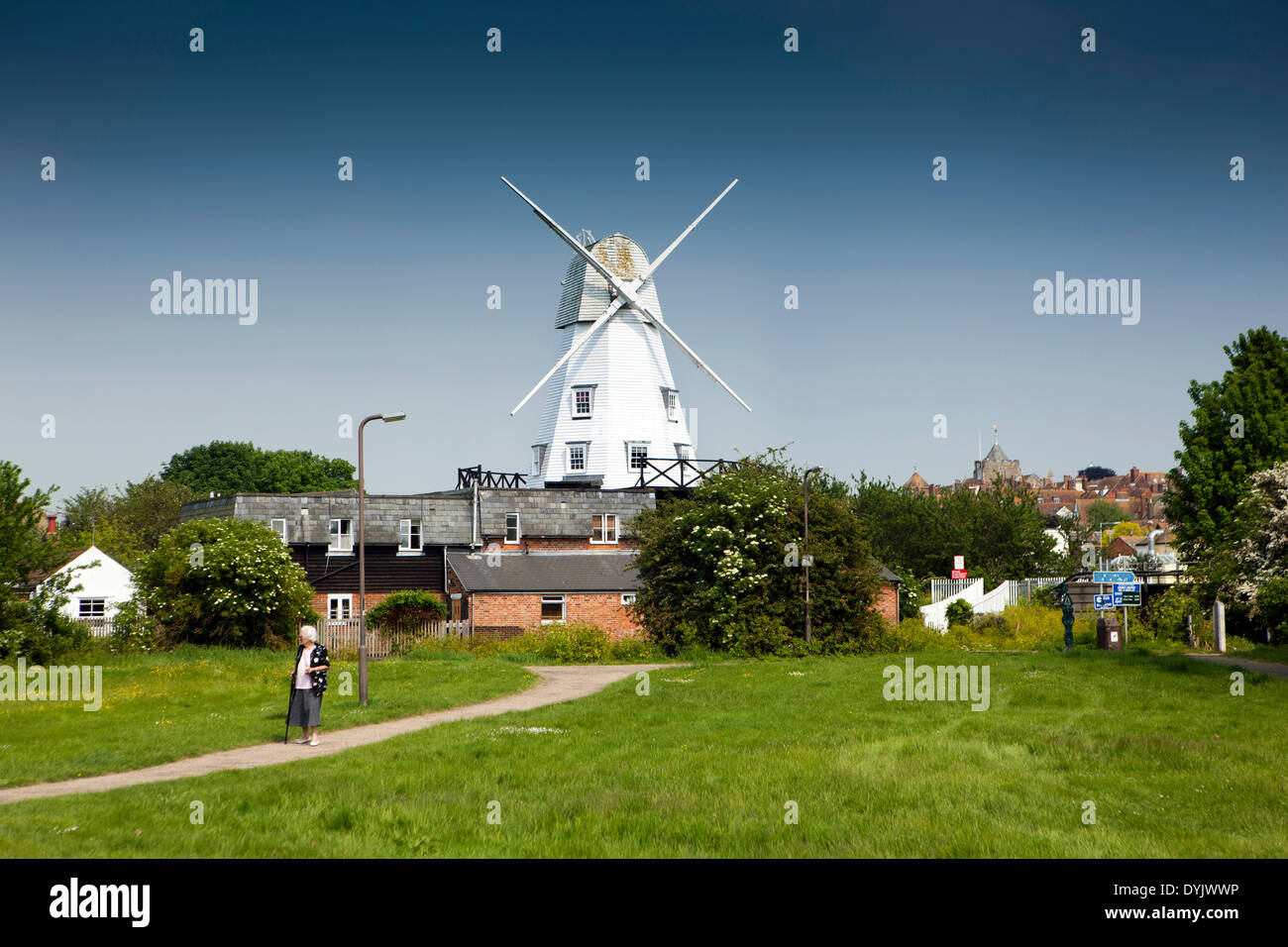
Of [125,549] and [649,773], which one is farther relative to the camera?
[125,549]

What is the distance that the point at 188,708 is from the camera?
20.6 meters

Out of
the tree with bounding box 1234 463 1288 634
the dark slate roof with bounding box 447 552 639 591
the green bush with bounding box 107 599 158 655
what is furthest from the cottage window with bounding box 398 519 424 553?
the tree with bounding box 1234 463 1288 634

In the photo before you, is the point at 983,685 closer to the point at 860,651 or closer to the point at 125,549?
the point at 860,651

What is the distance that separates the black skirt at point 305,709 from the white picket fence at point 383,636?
24056 millimetres

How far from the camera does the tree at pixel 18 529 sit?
1050 inches

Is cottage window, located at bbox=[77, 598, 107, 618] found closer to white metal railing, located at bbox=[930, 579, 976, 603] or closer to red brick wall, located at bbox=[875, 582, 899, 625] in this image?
red brick wall, located at bbox=[875, 582, 899, 625]

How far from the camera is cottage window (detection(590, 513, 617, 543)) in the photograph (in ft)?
188

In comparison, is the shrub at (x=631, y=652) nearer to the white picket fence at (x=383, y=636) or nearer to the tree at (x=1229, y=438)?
the white picket fence at (x=383, y=636)

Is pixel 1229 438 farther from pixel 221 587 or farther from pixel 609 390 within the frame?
pixel 221 587

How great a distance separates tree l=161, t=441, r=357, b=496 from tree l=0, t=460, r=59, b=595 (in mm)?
71527

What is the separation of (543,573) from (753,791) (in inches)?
1463

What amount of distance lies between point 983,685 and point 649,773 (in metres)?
12.5
